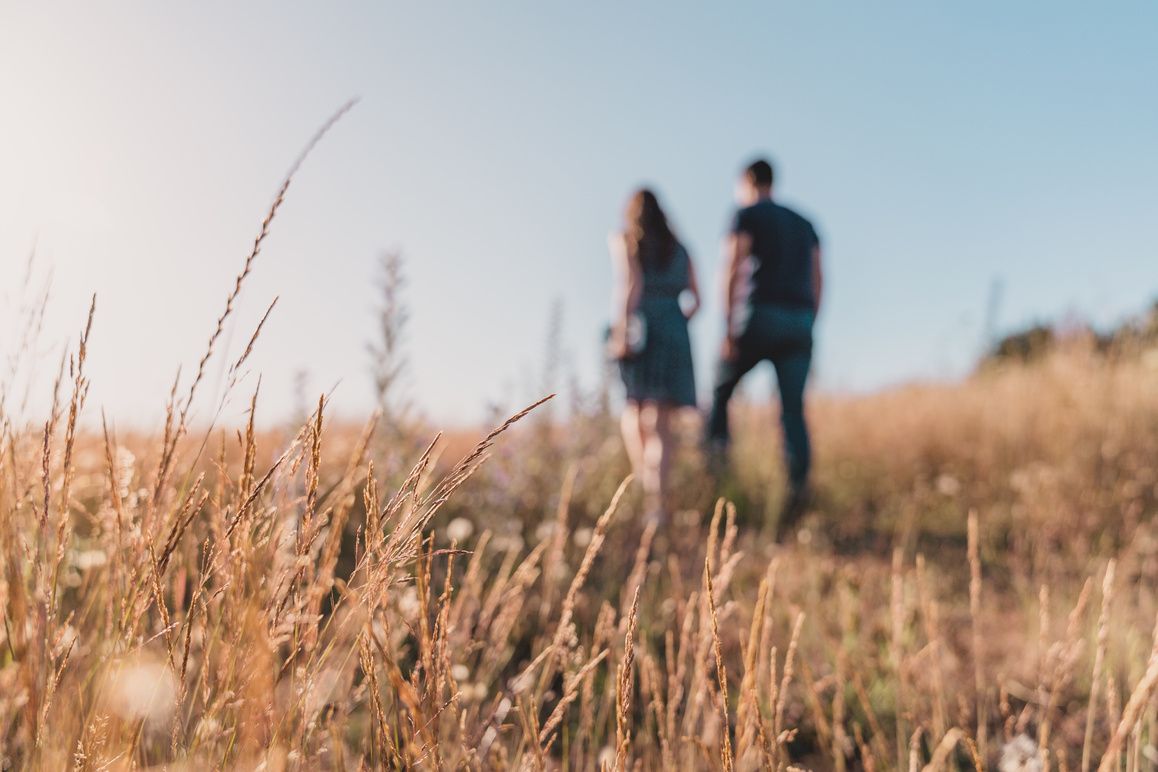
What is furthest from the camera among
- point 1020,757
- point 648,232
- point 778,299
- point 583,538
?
point 778,299

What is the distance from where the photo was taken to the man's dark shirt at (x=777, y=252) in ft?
13.1

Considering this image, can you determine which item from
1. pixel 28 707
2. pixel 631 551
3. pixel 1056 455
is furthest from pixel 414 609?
pixel 1056 455

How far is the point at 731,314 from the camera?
423 centimetres

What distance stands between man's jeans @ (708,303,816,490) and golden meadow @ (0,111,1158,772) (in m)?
0.30

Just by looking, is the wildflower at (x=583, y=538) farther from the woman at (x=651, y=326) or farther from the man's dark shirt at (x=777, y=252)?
the man's dark shirt at (x=777, y=252)

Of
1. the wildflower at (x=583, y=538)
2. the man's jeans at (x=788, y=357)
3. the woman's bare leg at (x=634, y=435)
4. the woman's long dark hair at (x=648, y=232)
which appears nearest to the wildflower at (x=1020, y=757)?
the wildflower at (x=583, y=538)

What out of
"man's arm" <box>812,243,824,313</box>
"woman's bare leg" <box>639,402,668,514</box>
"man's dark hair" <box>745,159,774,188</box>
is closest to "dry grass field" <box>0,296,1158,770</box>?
"woman's bare leg" <box>639,402,668,514</box>

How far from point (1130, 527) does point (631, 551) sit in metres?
2.92

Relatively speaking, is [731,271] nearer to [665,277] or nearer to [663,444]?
[665,277]

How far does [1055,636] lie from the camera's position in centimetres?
242

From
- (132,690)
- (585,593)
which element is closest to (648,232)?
(585,593)

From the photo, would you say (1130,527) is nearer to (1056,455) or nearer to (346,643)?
(1056,455)

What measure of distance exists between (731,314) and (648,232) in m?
0.82

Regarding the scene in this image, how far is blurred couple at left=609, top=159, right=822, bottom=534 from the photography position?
3.88 meters
